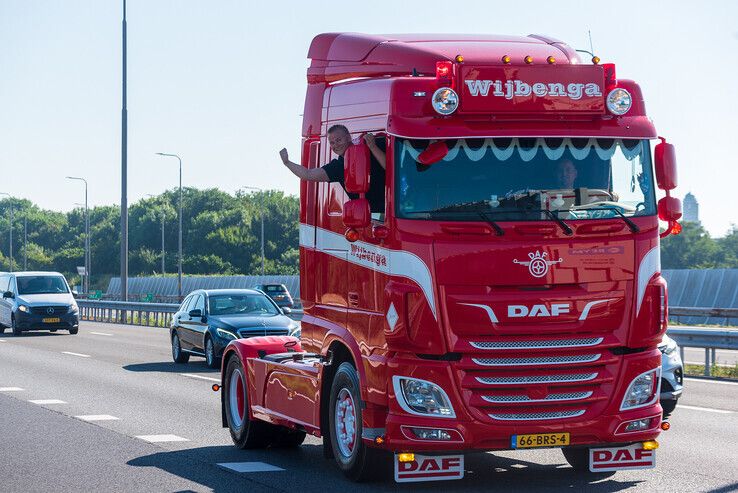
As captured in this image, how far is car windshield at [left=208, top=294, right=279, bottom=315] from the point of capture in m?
24.4

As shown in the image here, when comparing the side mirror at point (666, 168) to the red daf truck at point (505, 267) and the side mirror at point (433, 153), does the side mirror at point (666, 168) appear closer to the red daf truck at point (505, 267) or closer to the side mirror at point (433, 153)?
the red daf truck at point (505, 267)

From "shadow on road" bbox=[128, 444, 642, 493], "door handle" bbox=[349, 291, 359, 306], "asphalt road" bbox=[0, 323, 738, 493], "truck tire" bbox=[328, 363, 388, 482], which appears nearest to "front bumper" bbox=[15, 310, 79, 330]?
"asphalt road" bbox=[0, 323, 738, 493]

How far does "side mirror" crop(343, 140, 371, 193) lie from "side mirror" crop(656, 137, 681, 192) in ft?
6.78

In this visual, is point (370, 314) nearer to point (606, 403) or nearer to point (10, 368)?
point (606, 403)

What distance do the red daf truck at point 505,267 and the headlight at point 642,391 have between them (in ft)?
0.04

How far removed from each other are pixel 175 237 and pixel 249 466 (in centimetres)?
14639

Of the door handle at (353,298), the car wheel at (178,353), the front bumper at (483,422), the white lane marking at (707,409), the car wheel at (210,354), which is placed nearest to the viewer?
the front bumper at (483,422)

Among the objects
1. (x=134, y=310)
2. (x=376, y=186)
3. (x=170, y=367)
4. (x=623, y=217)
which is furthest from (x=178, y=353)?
(x=134, y=310)

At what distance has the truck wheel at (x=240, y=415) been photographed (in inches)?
489

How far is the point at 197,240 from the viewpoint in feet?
472

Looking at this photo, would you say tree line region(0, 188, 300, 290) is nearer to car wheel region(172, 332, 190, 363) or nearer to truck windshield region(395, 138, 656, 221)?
car wheel region(172, 332, 190, 363)

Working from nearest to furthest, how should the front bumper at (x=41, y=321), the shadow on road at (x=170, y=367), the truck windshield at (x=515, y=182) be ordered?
the truck windshield at (x=515, y=182), the shadow on road at (x=170, y=367), the front bumper at (x=41, y=321)

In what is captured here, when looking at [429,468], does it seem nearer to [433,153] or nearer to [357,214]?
[357,214]

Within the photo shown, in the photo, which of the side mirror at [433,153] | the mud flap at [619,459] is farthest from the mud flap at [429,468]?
the side mirror at [433,153]
